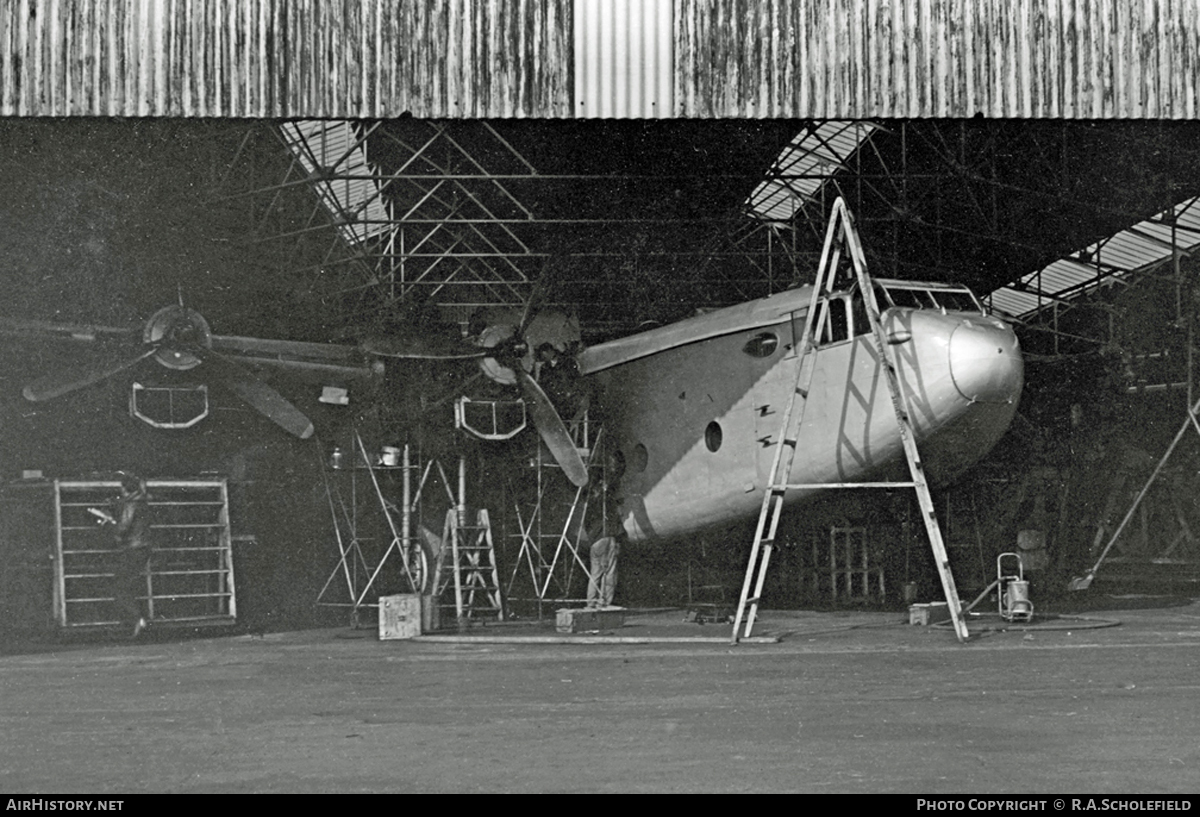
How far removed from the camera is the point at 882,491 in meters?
21.2

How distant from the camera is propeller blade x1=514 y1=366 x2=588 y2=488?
72.1 ft

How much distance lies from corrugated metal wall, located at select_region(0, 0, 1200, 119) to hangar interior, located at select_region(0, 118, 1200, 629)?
3.59 meters

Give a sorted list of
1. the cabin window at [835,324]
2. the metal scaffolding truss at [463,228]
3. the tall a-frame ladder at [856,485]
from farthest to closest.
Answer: the metal scaffolding truss at [463,228], the cabin window at [835,324], the tall a-frame ladder at [856,485]

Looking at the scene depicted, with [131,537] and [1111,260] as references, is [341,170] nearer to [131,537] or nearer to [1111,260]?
[131,537]

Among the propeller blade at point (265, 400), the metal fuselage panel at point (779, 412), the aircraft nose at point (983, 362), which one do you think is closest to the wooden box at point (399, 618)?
the propeller blade at point (265, 400)

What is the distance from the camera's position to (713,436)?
2148cm

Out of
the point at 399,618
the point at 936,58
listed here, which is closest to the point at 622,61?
the point at 936,58

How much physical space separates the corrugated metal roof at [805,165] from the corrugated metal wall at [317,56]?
27.9ft

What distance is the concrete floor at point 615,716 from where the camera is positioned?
8109 millimetres

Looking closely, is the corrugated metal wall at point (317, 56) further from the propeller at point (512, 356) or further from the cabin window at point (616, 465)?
the cabin window at point (616, 465)

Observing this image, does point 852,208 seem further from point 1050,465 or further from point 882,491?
point 882,491

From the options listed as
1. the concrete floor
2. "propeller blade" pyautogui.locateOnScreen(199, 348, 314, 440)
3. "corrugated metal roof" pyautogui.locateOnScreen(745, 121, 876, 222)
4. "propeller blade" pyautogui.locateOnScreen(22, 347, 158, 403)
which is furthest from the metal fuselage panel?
"propeller blade" pyautogui.locateOnScreen(22, 347, 158, 403)

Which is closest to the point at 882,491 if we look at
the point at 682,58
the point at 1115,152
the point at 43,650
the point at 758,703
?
the point at 1115,152

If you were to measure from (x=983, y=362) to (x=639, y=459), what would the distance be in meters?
7.04
